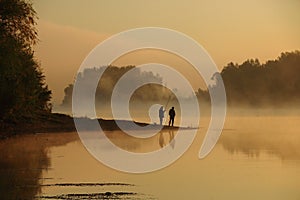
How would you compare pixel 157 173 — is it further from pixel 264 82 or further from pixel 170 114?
pixel 264 82

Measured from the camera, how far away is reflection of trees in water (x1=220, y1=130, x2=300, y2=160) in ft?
53.6

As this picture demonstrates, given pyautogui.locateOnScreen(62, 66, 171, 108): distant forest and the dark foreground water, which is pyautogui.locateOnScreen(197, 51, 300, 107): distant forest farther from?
the dark foreground water

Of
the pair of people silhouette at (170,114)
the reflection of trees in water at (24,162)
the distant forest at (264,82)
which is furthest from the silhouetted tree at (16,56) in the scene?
the pair of people silhouette at (170,114)

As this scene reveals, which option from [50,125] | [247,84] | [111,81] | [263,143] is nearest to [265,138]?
[263,143]

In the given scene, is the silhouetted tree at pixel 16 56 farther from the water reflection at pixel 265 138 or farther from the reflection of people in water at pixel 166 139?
the water reflection at pixel 265 138

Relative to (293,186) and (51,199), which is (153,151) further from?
(51,199)

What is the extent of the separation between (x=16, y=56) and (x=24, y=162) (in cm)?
521

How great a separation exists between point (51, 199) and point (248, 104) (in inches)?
860

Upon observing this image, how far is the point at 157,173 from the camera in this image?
13.7 metres

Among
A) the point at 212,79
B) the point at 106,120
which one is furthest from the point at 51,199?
the point at 106,120

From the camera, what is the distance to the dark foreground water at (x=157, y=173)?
1148 cm

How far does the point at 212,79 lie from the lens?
67.5ft

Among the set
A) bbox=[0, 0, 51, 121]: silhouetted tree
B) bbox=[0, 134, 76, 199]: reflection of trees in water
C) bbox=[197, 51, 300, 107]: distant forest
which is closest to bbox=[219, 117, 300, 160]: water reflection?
bbox=[197, 51, 300, 107]: distant forest

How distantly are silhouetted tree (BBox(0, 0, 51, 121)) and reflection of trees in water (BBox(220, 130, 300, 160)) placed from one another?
5.46m
